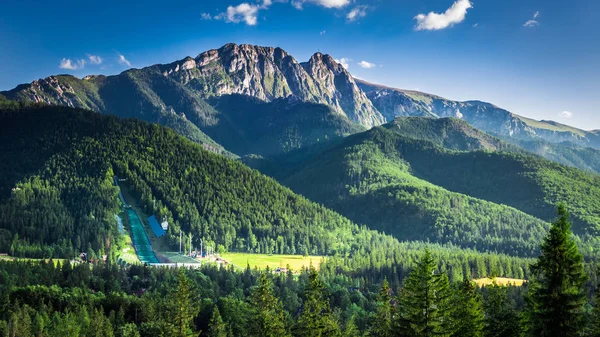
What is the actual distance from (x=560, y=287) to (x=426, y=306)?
1242 centimetres

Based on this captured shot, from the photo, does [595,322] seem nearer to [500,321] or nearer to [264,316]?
[500,321]

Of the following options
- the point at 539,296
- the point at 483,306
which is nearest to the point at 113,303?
the point at 483,306

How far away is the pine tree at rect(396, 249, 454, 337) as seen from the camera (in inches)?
1983

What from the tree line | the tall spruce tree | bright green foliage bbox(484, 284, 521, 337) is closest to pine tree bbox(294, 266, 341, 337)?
the tree line

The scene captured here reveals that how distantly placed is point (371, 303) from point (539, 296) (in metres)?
114

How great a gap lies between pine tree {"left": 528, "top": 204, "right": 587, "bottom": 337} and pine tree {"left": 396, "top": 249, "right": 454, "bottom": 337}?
9330mm

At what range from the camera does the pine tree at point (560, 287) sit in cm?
4256

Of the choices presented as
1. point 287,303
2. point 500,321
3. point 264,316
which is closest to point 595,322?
point 500,321

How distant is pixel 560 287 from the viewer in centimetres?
4288

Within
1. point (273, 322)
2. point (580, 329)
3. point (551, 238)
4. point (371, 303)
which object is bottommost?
point (371, 303)

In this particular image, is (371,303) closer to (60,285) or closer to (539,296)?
(60,285)

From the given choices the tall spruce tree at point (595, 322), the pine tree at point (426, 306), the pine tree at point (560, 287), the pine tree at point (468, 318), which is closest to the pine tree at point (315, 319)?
the pine tree at point (426, 306)

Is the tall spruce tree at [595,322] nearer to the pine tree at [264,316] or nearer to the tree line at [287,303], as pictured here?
the tree line at [287,303]

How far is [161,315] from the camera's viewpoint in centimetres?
12025
